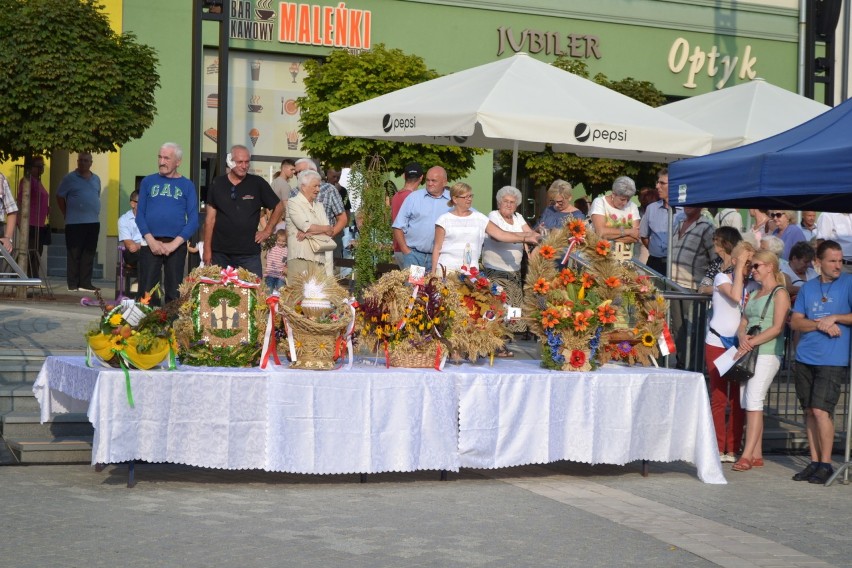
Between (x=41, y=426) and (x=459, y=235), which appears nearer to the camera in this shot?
(x=41, y=426)

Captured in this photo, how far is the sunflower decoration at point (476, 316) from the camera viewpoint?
8.92 m

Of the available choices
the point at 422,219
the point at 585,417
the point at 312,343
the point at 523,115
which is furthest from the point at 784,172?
the point at 422,219

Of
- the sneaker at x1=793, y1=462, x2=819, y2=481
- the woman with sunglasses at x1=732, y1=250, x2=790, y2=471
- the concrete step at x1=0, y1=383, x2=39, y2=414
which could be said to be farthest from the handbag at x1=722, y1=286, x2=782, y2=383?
the concrete step at x1=0, y1=383, x2=39, y2=414

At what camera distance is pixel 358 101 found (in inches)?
812

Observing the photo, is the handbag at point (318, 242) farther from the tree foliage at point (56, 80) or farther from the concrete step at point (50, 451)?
the tree foliage at point (56, 80)

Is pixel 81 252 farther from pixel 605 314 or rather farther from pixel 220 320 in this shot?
pixel 605 314

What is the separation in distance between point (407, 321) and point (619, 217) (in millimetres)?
4887

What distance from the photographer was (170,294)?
12492mm

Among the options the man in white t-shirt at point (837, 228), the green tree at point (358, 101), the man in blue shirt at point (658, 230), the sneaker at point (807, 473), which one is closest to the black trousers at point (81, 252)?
the green tree at point (358, 101)

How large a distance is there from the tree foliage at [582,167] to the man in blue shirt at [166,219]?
34.9ft

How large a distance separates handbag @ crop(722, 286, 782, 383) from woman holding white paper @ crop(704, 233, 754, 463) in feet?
0.78

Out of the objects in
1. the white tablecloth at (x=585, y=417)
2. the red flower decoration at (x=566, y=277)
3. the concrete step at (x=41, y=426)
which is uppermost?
the red flower decoration at (x=566, y=277)

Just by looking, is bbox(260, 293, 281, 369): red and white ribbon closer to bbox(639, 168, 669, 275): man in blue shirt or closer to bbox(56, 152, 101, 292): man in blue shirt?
bbox(639, 168, 669, 275): man in blue shirt

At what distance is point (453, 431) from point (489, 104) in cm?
422
